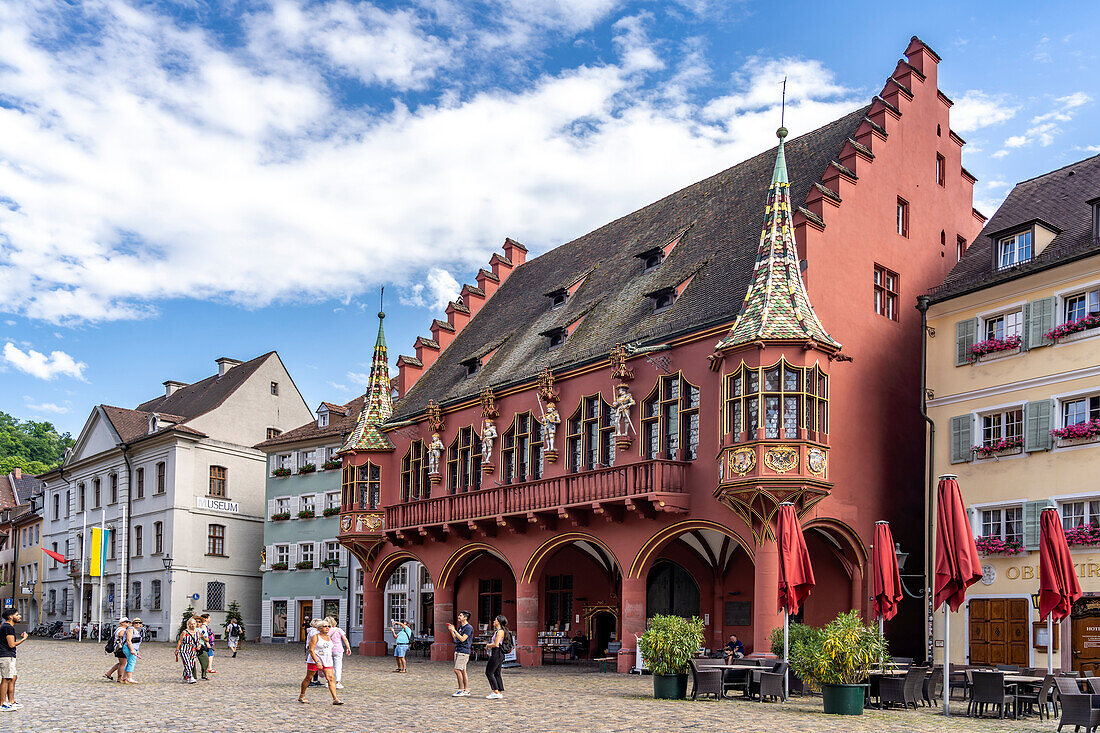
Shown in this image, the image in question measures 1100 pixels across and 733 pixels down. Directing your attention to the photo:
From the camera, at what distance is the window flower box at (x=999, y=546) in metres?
26.7

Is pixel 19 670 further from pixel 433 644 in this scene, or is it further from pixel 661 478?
pixel 661 478

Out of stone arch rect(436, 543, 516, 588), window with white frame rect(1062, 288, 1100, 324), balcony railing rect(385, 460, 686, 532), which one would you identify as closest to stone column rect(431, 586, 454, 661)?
stone arch rect(436, 543, 516, 588)

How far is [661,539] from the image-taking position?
94.7 ft

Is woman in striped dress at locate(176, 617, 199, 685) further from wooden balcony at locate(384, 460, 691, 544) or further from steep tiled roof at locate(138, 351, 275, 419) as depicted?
steep tiled roof at locate(138, 351, 275, 419)

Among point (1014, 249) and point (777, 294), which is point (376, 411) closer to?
point (777, 294)

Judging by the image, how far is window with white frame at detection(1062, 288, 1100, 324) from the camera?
86.9 ft

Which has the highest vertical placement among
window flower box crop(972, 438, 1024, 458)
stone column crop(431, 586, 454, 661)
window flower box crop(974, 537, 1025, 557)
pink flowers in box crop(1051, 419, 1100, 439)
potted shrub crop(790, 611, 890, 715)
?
pink flowers in box crop(1051, 419, 1100, 439)

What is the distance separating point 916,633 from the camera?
3011 cm

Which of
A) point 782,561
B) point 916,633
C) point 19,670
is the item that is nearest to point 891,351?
point 916,633

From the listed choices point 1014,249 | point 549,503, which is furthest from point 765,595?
point 1014,249

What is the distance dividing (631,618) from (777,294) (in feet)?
29.4

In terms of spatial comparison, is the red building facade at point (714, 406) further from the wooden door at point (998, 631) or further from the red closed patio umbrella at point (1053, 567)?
the red closed patio umbrella at point (1053, 567)

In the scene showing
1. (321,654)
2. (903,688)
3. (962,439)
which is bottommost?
(903,688)

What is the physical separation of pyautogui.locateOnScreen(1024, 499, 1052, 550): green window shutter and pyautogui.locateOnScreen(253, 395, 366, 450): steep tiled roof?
29.4 m
